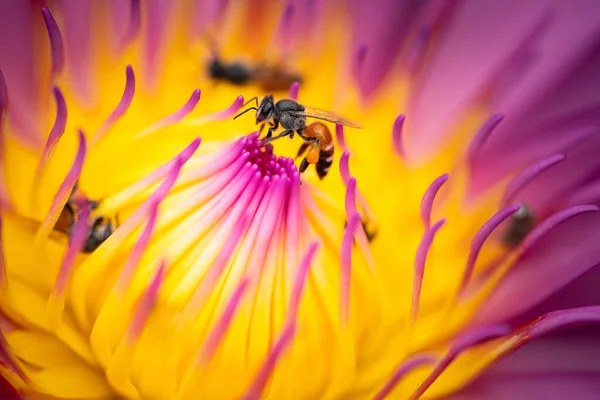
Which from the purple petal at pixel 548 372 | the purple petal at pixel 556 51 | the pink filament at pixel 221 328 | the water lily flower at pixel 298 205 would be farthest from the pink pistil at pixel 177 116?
the purple petal at pixel 556 51

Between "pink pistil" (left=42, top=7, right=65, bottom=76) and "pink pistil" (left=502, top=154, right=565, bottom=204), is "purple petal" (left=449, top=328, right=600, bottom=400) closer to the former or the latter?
"pink pistil" (left=502, top=154, right=565, bottom=204)

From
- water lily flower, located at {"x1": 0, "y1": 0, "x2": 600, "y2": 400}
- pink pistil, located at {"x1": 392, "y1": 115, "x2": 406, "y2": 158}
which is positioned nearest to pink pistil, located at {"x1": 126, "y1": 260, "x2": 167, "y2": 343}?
water lily flower, located at {"x1": 0, "y1": 0, "x2": 600, "y2": 400}

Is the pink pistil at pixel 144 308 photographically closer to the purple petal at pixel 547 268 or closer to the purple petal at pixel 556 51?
the purple petal at pixel 547 268

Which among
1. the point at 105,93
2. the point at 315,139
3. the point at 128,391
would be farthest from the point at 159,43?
the point at 128,391

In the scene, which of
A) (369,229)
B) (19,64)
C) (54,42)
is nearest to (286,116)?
(369,229)

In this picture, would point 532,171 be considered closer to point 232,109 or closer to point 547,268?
point 547,268

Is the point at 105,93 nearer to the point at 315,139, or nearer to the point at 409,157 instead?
the point at 315,139
